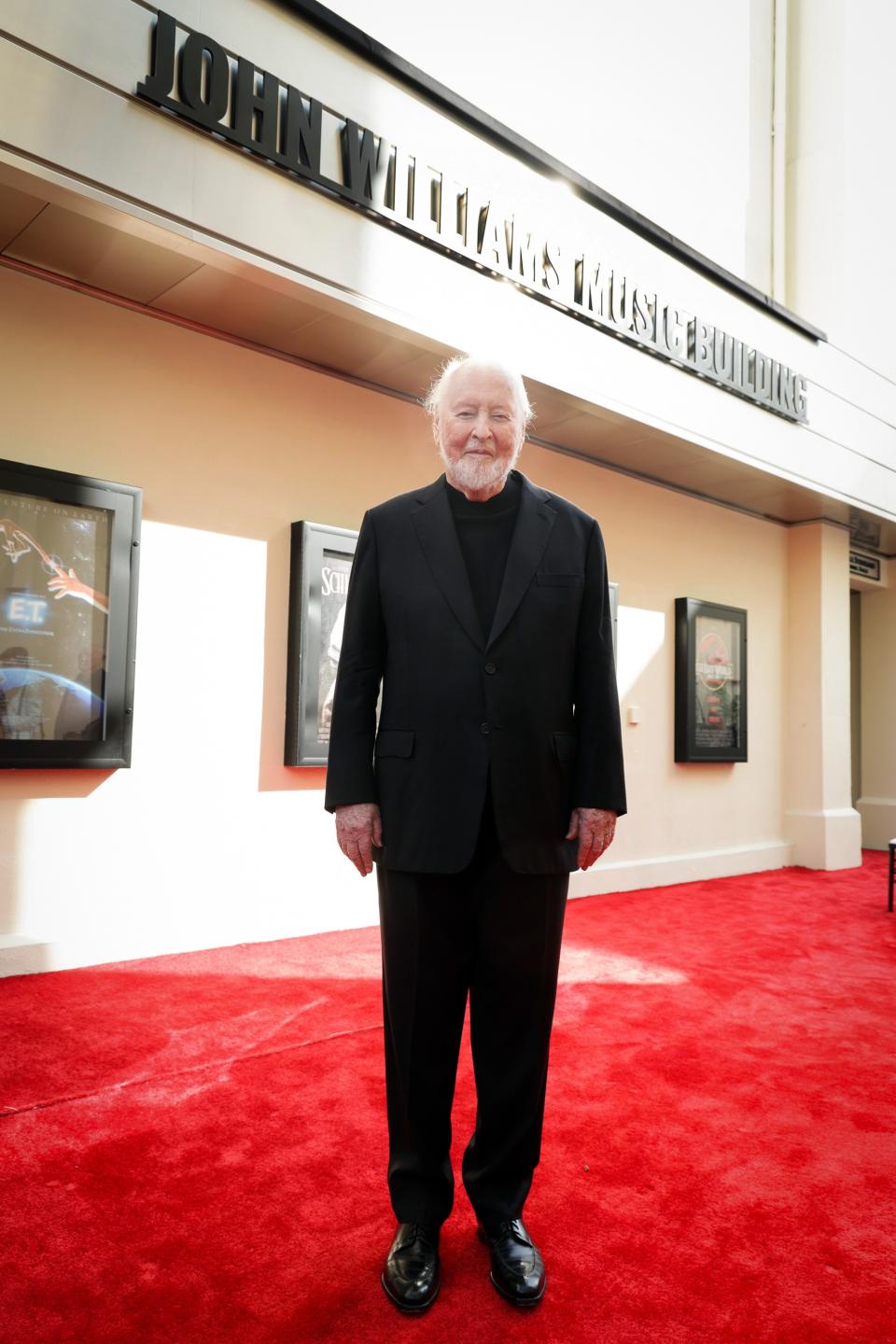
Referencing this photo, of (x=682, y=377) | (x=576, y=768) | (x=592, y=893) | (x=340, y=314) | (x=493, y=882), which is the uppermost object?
(x=682, y=377)

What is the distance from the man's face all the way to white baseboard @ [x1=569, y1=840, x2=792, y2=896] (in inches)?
178

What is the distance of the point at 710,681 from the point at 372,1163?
18.3ft

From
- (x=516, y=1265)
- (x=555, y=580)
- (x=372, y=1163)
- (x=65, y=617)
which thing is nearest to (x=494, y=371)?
(x=555, y=580)

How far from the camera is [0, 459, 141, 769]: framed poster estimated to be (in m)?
3.76

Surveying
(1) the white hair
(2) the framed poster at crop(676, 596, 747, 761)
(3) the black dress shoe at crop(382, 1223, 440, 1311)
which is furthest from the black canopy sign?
(3) the black dress shoe at crop(382, 1223, 440, 1311)

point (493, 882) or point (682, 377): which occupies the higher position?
point (682, 377)

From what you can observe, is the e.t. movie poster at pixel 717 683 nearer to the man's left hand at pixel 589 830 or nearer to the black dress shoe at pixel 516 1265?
the man's left hand at pixel 589 830

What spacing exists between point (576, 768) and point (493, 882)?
288 mm

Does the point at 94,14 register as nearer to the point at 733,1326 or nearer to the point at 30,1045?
the point at 30,1045

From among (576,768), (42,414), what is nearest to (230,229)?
(42,414)

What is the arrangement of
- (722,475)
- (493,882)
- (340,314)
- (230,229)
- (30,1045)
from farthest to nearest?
(722,475) < (340,314) < (230,229) < (30,1045) < (493,882)

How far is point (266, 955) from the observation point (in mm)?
4246

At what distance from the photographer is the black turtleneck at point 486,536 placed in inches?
74.1

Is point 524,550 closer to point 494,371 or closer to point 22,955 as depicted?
point 494,371
